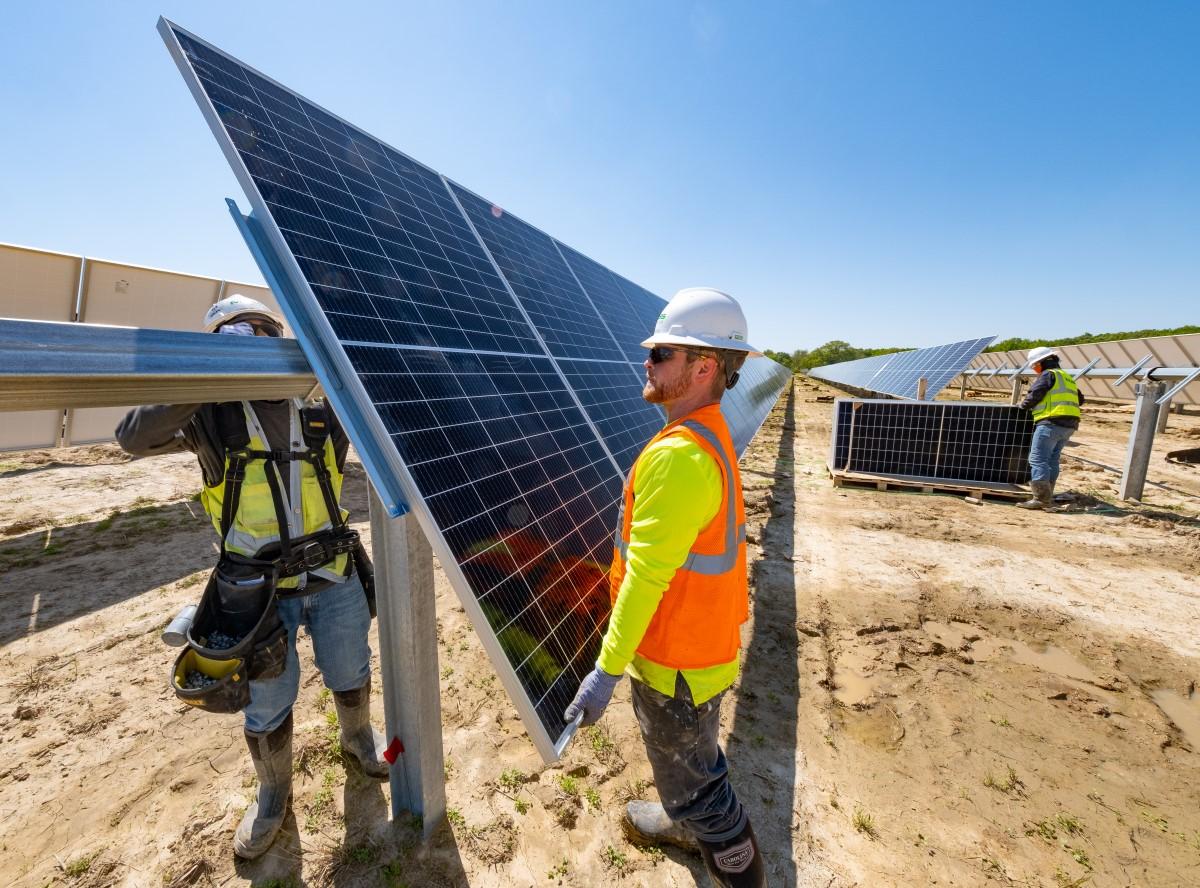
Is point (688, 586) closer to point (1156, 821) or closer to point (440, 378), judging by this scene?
point (440, 378)

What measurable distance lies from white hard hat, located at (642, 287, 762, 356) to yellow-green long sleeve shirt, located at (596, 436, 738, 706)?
585mm

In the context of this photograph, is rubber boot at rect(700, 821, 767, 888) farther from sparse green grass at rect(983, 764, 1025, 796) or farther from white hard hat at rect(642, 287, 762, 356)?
white hard hat at rect(642, 287, 762, 356)

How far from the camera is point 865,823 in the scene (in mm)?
3188

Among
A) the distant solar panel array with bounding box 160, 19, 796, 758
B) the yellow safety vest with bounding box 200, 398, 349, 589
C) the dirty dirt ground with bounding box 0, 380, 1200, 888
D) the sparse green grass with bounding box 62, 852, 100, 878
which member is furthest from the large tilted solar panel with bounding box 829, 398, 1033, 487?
the sparse green grass with bounding box 62, 852, 100, 878

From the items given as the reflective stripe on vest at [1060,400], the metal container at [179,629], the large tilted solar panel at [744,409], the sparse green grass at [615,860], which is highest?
the reflective stripe on vest at [1060,400]

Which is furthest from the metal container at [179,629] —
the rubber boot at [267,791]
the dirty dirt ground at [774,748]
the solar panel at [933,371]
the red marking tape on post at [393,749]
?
the solar panel at [933,371]

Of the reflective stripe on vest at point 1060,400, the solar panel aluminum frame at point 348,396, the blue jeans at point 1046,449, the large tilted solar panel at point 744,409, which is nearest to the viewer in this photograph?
the solar panel aluminum frame at point 348,396

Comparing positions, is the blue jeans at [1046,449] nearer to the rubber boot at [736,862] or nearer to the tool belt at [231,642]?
the rubber boot at [736,862]

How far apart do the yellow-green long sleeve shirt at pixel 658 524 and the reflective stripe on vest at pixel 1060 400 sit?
33.7 feet

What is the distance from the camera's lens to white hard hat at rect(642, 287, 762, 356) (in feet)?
8.20

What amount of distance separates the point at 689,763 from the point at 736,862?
20.1 inches

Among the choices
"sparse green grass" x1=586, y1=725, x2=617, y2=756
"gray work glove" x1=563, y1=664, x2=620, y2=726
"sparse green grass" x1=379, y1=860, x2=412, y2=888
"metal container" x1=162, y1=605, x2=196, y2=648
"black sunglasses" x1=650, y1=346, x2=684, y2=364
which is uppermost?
"black sunglasses" x1=650, y1=346, x2=684, y2=364

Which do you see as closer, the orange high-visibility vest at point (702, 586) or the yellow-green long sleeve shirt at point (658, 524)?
the yellow-green long sleeve shirt at point (658, 524)

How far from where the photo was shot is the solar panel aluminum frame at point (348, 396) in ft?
6.43
